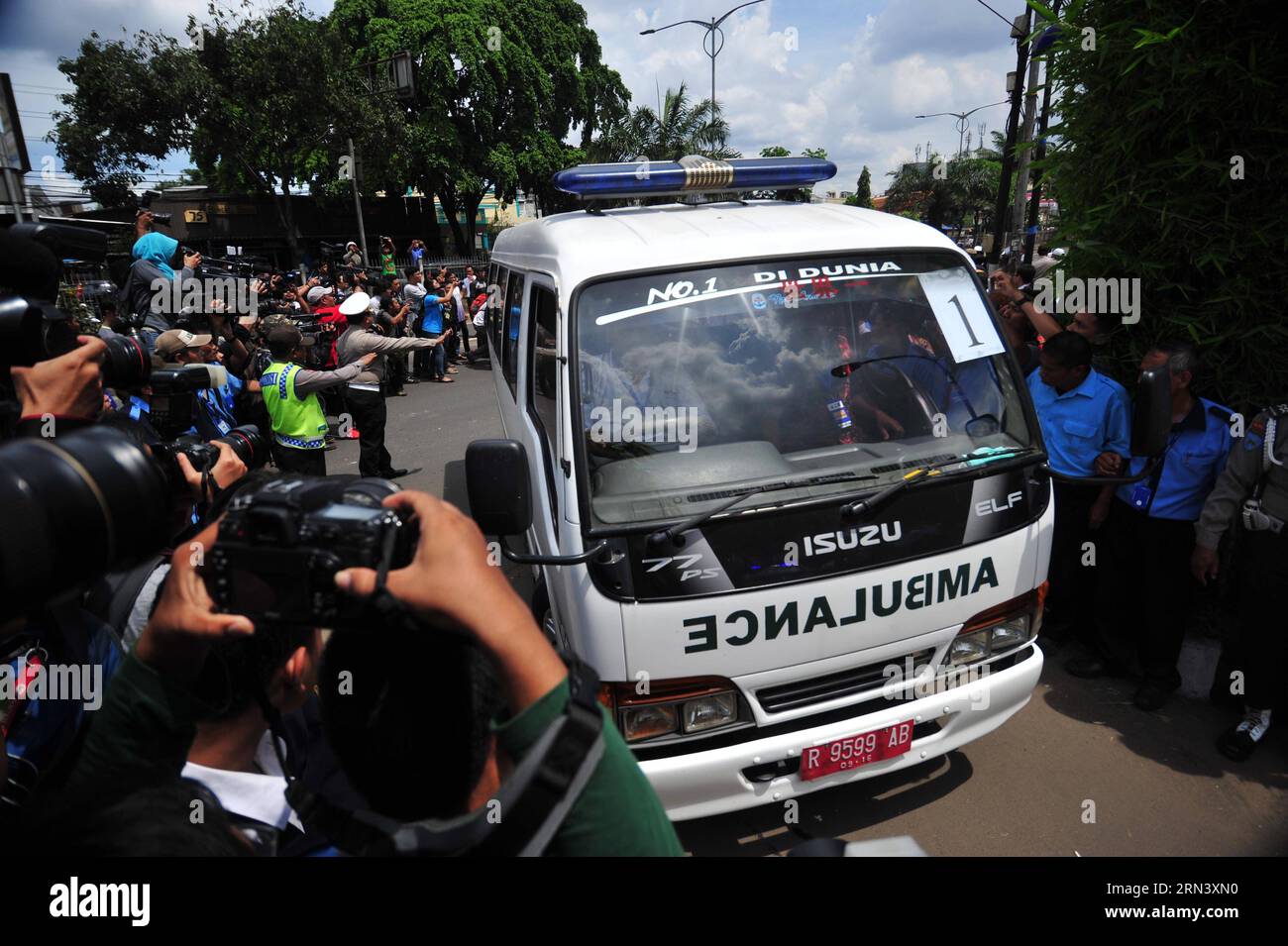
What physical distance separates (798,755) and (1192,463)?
2.52 m

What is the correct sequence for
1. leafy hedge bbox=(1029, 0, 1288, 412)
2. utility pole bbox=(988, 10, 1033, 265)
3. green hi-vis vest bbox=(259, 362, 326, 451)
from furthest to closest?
1. utility pole bbox=(988, 10, 1033, 265)
2. green hi-vis vest bbox=(259, 362, 326, 451)
3. leafy hedge bbox=(1029, 0, 1288, 412)

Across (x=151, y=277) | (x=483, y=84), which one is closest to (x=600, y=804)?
(x=151, y=277)

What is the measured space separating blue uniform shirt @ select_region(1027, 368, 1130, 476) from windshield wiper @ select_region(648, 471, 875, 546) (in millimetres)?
1915

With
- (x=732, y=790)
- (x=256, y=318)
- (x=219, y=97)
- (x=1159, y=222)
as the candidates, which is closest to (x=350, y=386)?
(x=256, y=318)

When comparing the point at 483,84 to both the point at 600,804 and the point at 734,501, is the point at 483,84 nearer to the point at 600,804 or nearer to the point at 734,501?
the point at 734,501

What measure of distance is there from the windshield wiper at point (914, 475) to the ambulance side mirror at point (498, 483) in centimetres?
112

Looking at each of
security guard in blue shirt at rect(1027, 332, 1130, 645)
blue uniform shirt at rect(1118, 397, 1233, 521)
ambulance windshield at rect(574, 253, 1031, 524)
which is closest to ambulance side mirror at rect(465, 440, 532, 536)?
ambulance windshield at rect(574, 253, 1031, 524)

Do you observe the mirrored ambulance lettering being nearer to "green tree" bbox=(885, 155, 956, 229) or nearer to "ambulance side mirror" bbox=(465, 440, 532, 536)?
"ambulance side mirror" bbox=(465, 440, 532, 536)

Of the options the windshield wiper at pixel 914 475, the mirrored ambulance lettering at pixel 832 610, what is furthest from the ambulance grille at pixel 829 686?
the windshield wiper at pixel 914 475

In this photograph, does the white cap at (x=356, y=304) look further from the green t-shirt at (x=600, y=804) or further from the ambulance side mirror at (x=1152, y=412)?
the green t-shirt at (x=600, y=804)

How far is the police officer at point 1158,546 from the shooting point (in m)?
3.50

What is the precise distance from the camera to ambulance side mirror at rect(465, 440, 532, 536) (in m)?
2.48
